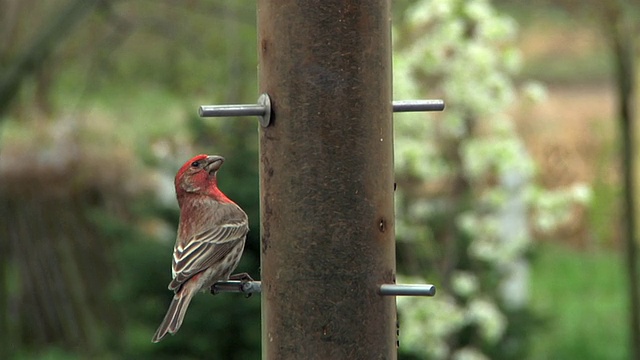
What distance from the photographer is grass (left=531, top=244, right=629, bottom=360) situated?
10.7 metres

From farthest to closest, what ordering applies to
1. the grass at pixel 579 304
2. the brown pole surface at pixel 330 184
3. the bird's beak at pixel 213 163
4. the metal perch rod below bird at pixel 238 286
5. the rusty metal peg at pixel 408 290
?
the grass at pixel 579 304 < the bird's beak at pixel 213 163 < the metal perch rod below bird at pixel 238 286 < the brown pole surface at pixel 330 184 < the rusty metal peg at pixel 408 290

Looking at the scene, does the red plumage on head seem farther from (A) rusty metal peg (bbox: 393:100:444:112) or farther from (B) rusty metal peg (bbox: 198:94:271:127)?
(A) rusty metal peg (bbox: 393:100:444:112)

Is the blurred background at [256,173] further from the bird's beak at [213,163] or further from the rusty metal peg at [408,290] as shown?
the rusty metal peg at [408,290]

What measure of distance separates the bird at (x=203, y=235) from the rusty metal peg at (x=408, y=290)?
0.80 meters

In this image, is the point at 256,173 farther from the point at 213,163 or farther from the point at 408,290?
the point at 408,290

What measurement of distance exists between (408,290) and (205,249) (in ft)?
3.73

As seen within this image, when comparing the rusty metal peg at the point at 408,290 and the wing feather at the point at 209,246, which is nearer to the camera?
the rusty metal peg at the point at 408,290

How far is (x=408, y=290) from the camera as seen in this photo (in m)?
4.14

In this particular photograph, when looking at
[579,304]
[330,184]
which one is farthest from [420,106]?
[579,304]

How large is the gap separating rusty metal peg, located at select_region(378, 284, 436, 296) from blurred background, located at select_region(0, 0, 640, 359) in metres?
3.17

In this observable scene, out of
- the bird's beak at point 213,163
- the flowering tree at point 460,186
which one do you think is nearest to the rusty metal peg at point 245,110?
the bird's beak at point 213,163

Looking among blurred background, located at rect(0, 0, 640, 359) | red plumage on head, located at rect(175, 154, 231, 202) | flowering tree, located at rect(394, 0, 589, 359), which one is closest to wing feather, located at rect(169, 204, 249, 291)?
red plumage on head, located at rect(175, 154, 231, 202)

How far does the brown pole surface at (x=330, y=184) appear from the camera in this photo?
4246 mm

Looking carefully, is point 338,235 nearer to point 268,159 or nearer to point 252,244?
point 268,159
